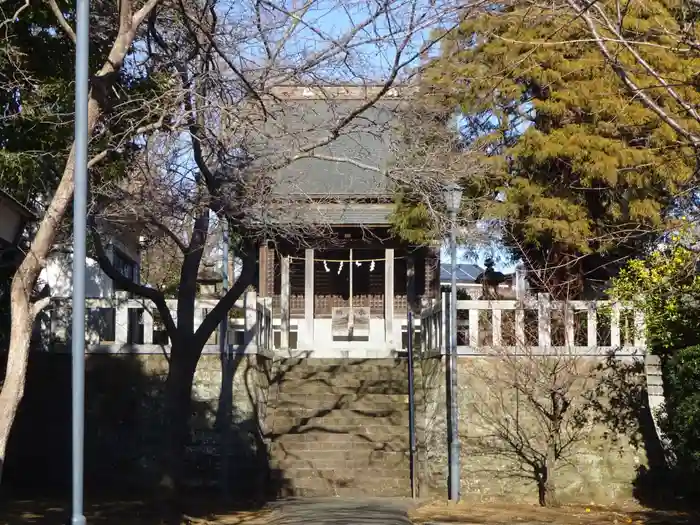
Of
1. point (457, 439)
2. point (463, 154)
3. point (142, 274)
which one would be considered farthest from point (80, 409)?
point (142, 274)

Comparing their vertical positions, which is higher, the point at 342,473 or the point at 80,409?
the point at 80,409

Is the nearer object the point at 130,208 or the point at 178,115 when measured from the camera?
the point at 178,115

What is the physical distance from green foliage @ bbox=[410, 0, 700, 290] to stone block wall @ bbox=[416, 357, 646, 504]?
209cm

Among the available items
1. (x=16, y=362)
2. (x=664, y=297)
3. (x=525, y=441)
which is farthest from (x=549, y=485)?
(x=16, y=362)

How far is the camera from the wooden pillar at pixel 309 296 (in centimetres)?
2236

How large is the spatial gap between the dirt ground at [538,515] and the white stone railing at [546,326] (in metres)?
2.48

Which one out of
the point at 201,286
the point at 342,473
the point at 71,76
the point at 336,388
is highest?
the point at 71,76

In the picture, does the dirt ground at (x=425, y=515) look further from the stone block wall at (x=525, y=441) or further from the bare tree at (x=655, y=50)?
the bare tree at (x=655, y=50)

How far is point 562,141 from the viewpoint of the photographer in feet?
52.7

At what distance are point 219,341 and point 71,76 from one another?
244 inches

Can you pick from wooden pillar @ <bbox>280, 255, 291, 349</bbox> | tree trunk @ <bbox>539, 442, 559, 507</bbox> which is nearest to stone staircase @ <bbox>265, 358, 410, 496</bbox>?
wooden pillar @ <bbox>280, 255, 291, 349</bbox>

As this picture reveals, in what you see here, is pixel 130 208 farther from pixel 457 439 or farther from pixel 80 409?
pixel 457 439

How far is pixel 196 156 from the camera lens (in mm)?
12258

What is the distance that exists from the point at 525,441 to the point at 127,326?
6.91 meters
